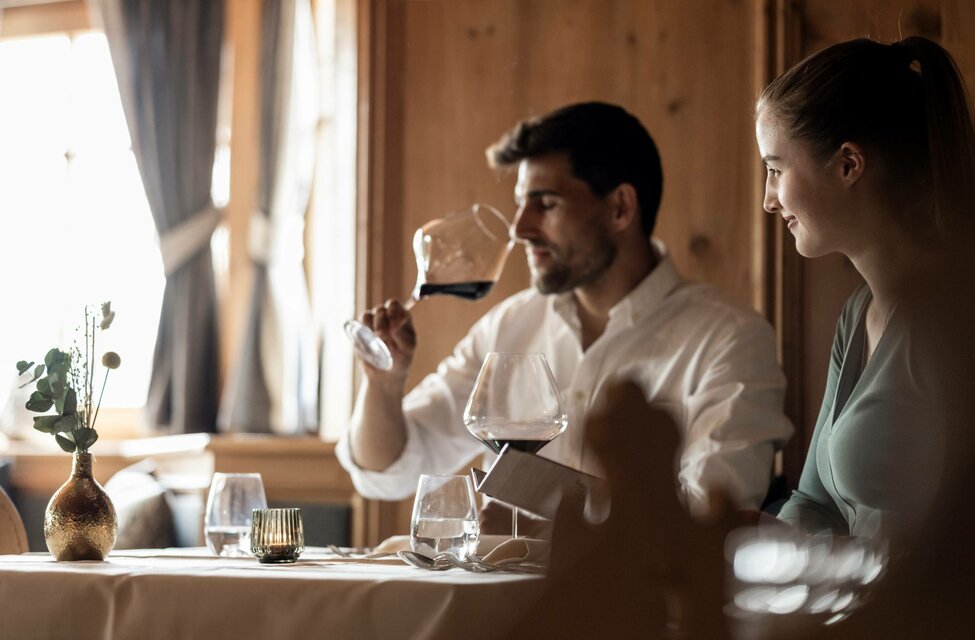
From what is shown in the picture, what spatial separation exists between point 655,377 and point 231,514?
1087 millimetres

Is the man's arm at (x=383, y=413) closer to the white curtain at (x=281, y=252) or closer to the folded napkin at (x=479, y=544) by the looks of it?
the folded napkin at (x=479, y=544)

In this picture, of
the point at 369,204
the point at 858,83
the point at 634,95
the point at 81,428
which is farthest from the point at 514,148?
the point at 81,428

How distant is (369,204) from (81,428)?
1.76 meters

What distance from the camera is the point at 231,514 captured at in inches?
67.4

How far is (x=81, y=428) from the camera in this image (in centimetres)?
163

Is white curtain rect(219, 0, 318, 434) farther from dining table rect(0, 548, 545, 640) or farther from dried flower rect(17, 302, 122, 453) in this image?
dining table rect(0, 548, 545, 640)

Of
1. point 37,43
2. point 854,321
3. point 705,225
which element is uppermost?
point 37,43

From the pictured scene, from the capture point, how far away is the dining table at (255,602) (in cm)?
110

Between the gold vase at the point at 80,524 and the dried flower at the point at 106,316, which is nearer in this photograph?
the gold vase at the point at 80,524

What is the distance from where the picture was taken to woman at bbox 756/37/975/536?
1425 mm

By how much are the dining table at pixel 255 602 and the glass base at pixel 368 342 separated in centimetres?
72

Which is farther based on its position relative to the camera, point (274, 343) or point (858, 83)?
point (274, 343)

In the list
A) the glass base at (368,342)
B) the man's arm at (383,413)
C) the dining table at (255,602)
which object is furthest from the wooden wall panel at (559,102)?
the dining table at (255,602)

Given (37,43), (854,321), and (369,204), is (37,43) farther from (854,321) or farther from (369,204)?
(854,321)
